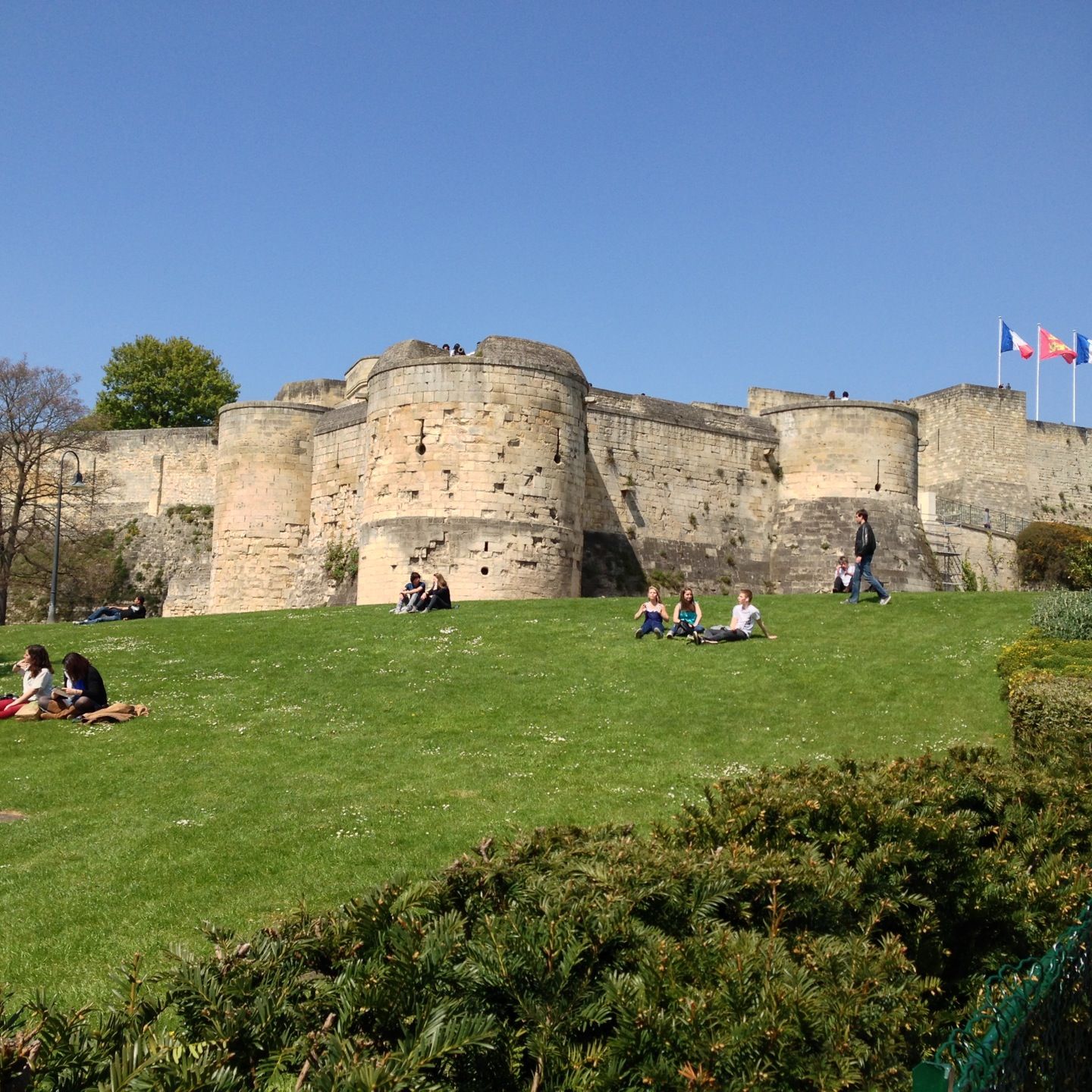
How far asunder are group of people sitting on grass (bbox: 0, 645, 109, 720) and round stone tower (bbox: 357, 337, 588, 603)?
37.2 feet

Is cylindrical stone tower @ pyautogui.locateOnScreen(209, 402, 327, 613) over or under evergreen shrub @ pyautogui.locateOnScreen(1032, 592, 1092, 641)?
over

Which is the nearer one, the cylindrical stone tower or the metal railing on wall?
the cylindrical stone tower

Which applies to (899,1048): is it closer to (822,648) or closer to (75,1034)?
(75,1034)

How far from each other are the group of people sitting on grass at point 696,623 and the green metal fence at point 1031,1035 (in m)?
12.8

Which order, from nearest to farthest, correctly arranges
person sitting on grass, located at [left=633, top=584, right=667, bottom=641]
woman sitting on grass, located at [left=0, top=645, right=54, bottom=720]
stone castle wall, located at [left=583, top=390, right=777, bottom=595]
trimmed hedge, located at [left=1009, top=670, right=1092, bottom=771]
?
trimmed hedge, located at [left=1009, top=670, right=1092, bottom=771] → woman sitting on grass, located at [left=0, top=645, right=54, bottom=720] → person sitting on grass, located at [left=633, top=584, right=667, bottom=641] → stone castle wall, located at [left=583, top=390, right=777, bottom=595]

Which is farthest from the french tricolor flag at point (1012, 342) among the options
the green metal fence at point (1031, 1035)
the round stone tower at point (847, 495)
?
the green metal fence at point (1031, 1035)

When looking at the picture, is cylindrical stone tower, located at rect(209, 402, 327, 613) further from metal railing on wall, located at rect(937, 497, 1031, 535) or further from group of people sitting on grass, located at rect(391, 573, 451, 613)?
metal railing on wall, located at rect(937, 497, 1031, 535)

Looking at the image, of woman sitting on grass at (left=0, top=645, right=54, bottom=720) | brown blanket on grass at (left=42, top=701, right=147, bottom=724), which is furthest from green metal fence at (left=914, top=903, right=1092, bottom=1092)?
woman sitting on grass at (left=0, top=645, right=54, bottom=720)

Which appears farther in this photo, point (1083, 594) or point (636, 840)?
point (1083, 594)

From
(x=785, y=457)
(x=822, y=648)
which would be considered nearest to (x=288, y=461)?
(x=785, y=457)

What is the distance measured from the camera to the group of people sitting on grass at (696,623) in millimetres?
17859

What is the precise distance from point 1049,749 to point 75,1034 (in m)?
8.16

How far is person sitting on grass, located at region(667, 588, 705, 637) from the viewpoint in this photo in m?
18.3

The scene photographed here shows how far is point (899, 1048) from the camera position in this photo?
4355 millimetres
